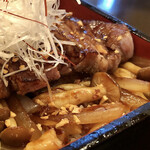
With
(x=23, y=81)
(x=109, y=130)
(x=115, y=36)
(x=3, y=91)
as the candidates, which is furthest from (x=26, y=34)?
(x=115, y=36)

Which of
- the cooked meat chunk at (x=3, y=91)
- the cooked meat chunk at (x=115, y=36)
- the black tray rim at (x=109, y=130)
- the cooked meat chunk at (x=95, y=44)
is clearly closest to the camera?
the black tray rim at (x=109, y=130)

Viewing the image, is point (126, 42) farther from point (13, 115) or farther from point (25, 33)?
point (13, 115)

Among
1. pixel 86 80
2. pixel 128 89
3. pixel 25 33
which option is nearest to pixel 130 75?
pixel 128 89

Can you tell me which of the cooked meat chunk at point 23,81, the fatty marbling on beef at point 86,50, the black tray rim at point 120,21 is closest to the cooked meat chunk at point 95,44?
the fatty marbling on beef at point 86,50

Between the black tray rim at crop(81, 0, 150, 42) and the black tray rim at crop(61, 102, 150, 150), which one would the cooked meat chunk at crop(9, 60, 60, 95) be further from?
the black tray rim at crop(81, 0, 150, 42)

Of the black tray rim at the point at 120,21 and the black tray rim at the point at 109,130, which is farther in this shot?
the black tray rim at the point at 120,21

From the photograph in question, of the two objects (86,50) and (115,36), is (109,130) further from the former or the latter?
(115,36)

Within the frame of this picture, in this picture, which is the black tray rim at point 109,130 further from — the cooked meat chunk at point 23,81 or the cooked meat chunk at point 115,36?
the cooked meat chunk at point 115,36
